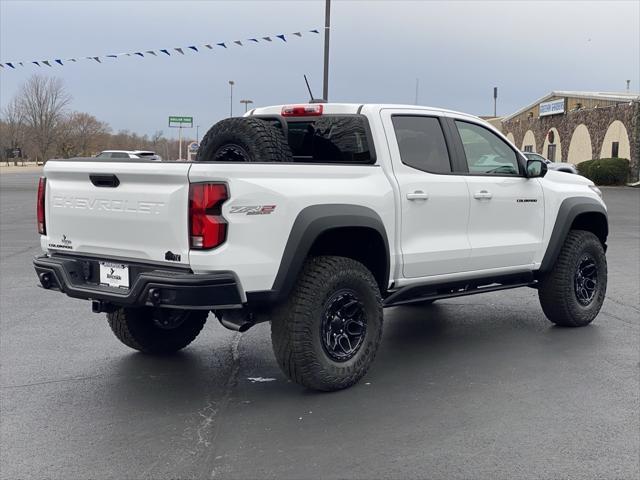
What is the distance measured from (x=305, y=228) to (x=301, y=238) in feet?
0.22

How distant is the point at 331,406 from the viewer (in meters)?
4.85

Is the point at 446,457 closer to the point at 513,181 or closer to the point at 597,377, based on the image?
the point at 597,377

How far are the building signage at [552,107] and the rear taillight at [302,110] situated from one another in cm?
4398

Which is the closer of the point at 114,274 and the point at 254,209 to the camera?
the point at 254,209

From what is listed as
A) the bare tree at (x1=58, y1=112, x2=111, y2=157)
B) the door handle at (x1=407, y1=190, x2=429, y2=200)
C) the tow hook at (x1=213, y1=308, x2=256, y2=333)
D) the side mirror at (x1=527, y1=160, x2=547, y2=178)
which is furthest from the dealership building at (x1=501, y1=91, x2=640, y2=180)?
the bare tree at (x1=58, y1=112, x2=111, y2=157)

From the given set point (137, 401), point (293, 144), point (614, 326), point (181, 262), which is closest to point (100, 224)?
point (181, 262)

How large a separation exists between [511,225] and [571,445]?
2603 millimetres

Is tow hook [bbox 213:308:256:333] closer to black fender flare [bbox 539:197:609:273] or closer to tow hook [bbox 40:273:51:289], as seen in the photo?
tow hook [bbox 40:273:51:289]

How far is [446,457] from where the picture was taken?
399 cm

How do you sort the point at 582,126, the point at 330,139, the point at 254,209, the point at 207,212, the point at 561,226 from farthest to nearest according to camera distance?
1. the point at 582,126
2. the point at 561,226
3. the point at 330,139
4. the point at 254,209
5. the point at 207,212

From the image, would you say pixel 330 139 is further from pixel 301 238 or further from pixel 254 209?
pixel 254 209

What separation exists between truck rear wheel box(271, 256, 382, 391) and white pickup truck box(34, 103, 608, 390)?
1 cm

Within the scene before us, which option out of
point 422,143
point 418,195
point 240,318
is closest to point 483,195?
point 422,143

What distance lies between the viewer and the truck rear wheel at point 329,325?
15.9 ft
